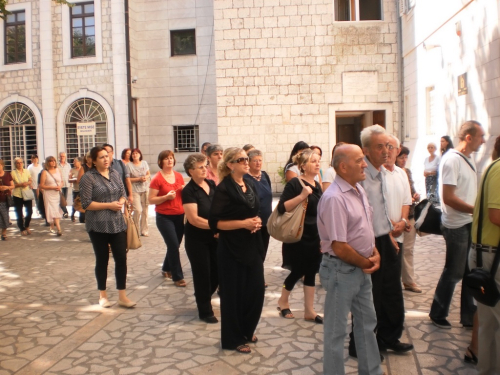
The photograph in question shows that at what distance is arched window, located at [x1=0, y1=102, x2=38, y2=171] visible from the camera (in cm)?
2117

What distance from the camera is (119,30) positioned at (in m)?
20.0

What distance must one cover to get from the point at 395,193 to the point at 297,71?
529 inches

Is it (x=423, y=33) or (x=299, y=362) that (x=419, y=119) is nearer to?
(x=423, y=33)

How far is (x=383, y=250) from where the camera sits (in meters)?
4.22

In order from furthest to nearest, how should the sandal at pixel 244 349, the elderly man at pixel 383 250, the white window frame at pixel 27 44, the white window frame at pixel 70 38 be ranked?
the white window frame at pixel 27 44 < the white window frame at pixel 70 38 < the sandal at pixel 244 349 < the elderly man at pixel 383 250

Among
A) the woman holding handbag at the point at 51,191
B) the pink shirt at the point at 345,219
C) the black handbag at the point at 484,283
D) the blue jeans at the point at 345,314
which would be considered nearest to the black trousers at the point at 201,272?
the blue jeans at the point at 345,314

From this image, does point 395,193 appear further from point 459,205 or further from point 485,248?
point 485,248

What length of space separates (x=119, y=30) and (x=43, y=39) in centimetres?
324

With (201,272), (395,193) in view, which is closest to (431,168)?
(201,272)

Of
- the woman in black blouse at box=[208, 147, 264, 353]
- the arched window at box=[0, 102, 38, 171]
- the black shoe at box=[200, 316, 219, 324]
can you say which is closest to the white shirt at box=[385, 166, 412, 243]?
the woman in black blouse at box=[208, 147, 264, 353]

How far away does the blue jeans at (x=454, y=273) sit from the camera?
4840 mm

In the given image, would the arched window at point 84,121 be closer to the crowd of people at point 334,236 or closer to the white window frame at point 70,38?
Answer: the white window frame at point 70,38

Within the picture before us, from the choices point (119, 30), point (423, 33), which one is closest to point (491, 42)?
point (423, 33)

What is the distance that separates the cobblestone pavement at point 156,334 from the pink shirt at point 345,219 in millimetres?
1244
